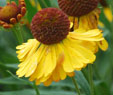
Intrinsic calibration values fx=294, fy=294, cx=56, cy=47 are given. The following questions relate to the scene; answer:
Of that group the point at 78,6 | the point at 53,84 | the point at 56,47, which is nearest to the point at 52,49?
the point at 56,47

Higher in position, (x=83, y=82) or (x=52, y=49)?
(x=52, y=49)

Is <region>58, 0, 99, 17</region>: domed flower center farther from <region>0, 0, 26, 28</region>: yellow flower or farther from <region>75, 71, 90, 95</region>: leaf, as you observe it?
<region>75, 71, 90, 95</region>: leaf

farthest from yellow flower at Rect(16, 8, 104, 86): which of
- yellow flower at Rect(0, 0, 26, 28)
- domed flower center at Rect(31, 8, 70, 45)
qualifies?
yellow flower at Rect(0, 0, 26, 28)

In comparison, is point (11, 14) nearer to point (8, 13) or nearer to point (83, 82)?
point (8, 13)

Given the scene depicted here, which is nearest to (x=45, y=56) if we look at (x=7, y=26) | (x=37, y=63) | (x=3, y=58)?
(x=37, y=63)

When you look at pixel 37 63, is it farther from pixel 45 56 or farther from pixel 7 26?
pixel 7 26
